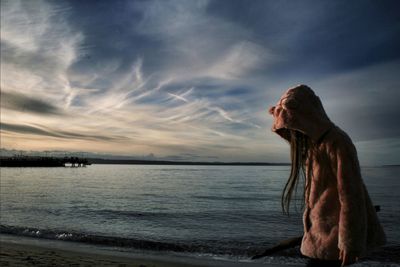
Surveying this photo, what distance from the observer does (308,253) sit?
2641 mm

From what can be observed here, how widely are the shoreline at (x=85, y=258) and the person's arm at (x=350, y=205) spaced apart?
7546mm

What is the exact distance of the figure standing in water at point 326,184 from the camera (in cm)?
233

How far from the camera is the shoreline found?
902 cm

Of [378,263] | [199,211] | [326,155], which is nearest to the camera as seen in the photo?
[326,155]

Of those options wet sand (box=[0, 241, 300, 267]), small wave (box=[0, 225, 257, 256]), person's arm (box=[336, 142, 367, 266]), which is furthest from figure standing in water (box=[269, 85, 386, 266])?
small wave (box=[0, 225, 257, 256])

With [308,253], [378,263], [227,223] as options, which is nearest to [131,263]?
[378,263]

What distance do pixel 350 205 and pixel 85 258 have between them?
340 inches

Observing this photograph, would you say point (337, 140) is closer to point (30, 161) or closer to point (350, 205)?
point (350, 205)

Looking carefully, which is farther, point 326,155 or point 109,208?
point 109,208

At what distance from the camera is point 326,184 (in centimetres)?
259

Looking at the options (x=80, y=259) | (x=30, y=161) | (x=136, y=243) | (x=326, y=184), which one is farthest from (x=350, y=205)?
(x=30, y=161)

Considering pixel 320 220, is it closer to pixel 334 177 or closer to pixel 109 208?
pixel 334 177

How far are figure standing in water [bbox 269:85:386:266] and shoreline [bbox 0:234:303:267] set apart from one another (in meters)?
7.24

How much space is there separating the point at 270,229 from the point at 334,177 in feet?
51.1
